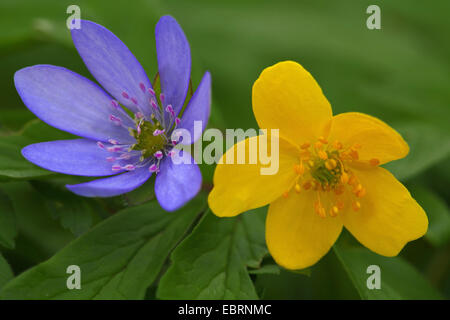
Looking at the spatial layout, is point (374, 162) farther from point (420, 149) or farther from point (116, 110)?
point (116, 110)

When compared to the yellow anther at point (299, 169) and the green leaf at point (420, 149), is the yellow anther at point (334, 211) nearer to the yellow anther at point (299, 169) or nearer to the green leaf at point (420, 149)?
the yellow anther at point (299, 169)

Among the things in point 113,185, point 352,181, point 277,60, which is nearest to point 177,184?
point 113,185

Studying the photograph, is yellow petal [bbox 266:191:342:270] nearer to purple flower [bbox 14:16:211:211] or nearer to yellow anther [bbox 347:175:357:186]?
yellow anther [bbox 347:175:357:186]

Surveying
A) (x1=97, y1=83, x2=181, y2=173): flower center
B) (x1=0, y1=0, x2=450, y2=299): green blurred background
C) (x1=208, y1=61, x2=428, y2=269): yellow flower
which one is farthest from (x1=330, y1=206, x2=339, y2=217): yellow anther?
(x1=97, y1=83, x2=181, y2=173): flower center

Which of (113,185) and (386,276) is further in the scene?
(386,276)
